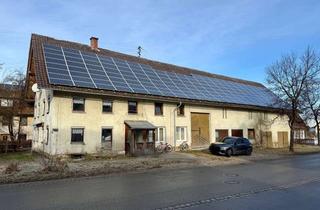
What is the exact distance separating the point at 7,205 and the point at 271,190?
7794 millimetres

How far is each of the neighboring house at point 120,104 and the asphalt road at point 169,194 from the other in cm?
984

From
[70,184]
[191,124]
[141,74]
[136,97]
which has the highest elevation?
[141,74]

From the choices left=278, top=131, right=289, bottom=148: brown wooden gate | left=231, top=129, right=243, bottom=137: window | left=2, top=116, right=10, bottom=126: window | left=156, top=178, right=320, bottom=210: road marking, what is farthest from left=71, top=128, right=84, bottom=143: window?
left=278, top=131, right=289, bottom=148: brown wooden gate

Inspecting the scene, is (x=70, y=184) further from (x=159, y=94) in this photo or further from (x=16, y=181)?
(x=159, y=94)

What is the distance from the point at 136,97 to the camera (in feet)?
82.7

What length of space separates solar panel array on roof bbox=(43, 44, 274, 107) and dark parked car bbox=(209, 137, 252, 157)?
210 inches

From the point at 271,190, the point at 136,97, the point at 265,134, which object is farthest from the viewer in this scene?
the point at 265,134

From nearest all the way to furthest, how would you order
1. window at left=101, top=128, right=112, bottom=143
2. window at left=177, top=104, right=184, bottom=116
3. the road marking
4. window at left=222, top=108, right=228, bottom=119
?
1. the road marking
2. window at left=101, top=128, right=112, bottom=143
3. window at left=177, top=104, right=184, bottom=116
4. window at left=222, top=108, right=228, bottom=119

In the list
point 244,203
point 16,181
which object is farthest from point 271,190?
point 16,181

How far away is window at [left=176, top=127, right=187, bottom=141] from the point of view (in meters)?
28.8

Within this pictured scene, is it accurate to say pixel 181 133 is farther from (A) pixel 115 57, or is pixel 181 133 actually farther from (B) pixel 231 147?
(A) pixel 115 57

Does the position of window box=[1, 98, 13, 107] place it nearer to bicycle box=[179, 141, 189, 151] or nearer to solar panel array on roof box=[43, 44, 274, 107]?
solar panel array on roof box=[43, 44, 274, 107]

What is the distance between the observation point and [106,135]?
2412 cm

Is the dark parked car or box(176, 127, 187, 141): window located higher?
box(176, 127, 187, 141): window
